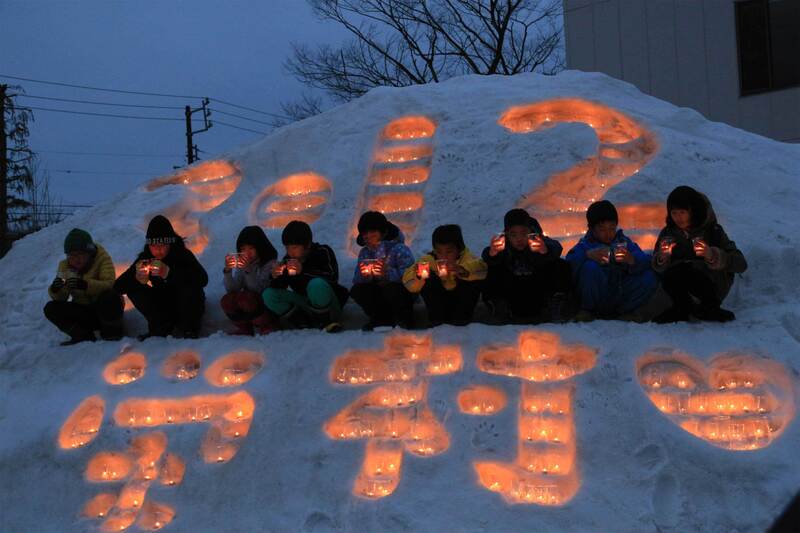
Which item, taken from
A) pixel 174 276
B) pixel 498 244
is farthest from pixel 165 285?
pixel 498 244

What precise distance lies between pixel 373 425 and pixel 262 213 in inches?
115

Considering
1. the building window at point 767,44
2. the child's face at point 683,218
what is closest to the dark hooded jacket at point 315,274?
the child's face at point 683,218

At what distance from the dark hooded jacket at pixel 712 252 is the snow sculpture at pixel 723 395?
0.53 metres

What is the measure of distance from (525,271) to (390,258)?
0.91 meters

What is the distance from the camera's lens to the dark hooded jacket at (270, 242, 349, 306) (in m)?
5.54

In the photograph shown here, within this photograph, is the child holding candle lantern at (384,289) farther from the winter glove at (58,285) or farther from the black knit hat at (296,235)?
the winter glove at (58,285)

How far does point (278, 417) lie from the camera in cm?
483

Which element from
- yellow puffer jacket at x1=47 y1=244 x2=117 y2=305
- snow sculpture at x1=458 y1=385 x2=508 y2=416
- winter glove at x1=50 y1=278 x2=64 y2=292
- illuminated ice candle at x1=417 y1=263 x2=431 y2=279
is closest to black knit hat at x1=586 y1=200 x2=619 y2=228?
illuminated ice candle at x1=417 y1=263 x2=431 y2=279

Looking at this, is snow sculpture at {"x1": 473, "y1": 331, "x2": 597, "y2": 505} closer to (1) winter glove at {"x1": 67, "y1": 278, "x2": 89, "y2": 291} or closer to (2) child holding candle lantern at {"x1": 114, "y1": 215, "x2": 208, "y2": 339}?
(2) child holding candle lantern at {"x1": 114, "y1": 215, "x2": 208, "y2": 339}

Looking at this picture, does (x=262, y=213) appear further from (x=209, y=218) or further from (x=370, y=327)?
(x=370, y=327)

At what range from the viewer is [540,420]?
4.54 meters

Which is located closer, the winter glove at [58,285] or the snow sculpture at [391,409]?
the snow sculpture at [391,409]

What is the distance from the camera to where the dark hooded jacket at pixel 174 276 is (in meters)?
5.84

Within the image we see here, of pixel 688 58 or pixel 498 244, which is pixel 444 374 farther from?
pixel 688 58
